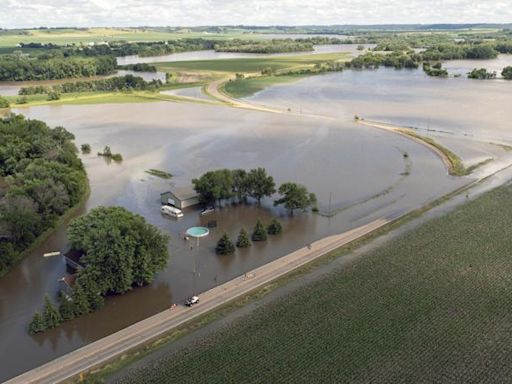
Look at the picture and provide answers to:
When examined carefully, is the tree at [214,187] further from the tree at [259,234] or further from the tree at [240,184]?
the tree at [259,234]

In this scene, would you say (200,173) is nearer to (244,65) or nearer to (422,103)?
(422,103)

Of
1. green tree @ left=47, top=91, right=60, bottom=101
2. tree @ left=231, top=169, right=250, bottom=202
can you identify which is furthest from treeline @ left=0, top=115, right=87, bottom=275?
green tree @ left=47, top=91, right=60, bottom=101

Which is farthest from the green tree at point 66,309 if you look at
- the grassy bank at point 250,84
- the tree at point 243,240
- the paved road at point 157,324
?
the grassy bank at point 250,84

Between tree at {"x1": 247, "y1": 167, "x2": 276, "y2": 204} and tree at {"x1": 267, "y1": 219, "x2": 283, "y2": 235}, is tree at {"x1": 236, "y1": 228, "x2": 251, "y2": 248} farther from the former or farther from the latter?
tree at {"x1": 247, "y1": 167, "x2": 276, "y2": 204}

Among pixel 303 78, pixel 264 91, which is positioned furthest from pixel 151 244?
pixel 303 78

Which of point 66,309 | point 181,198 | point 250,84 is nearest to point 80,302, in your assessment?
point 66,309

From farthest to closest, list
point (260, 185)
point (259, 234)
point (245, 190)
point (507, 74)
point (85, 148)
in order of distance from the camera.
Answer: point (507, 74) < point (85, 148) < point (245, 190) < point (260, 185) < point (259, 234)

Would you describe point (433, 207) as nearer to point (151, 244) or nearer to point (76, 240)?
point (151, 244)

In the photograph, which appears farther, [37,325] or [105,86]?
[105,86]

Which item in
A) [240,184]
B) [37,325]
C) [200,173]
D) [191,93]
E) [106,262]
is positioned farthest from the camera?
[191,93]
